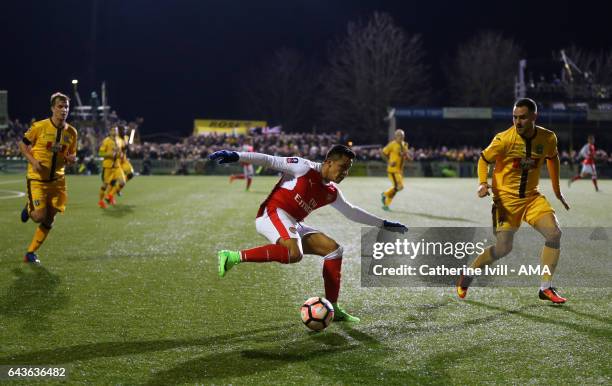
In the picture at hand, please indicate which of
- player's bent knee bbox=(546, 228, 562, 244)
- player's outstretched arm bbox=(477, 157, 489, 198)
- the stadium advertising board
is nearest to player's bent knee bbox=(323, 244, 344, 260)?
player's outstretched arm bbox=(477, 157, 489, 198)

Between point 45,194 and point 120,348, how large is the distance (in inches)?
187

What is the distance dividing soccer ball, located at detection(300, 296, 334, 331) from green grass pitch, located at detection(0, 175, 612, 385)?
107 mm

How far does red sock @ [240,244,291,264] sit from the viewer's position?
241 inches

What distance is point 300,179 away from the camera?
625 centimetres

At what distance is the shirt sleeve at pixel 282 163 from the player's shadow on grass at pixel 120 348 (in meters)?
1.39

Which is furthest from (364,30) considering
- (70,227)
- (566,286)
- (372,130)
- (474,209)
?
(566,286)

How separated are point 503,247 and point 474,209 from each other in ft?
38.9

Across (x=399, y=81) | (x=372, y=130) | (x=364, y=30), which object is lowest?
(x=372, y=130)

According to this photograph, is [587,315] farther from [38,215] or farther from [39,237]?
[39,237]

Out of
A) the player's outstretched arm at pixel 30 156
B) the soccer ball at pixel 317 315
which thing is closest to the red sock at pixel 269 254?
the soccer ball at pixel 317 315

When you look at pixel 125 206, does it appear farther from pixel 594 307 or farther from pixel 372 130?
pixel 372 130

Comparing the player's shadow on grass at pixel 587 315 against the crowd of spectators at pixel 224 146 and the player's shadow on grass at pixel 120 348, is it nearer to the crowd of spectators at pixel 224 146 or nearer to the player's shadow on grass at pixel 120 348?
the player's shadow on grass at pixel 120 348

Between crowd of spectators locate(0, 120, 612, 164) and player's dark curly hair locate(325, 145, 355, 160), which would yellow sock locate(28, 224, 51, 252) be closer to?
player's dark curly hair locate(325, 145, 355, 160)

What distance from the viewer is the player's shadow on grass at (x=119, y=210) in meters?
16.6
